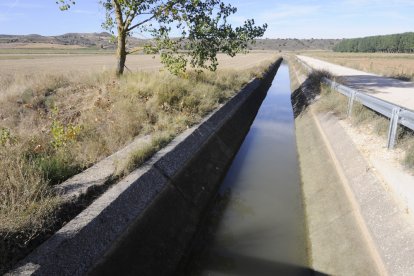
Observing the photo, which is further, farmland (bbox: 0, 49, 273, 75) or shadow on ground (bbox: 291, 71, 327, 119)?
farmland (bbox: 0, 49, 273, 75)

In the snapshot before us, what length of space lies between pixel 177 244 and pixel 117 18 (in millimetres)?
10552

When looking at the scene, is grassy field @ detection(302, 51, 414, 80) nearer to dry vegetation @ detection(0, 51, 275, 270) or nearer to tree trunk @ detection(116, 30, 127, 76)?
dry vegetation @ detection(0, 51, 275, 270)

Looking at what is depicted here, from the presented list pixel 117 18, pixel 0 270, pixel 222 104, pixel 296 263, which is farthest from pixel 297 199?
pixel 117 18

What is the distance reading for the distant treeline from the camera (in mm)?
138762

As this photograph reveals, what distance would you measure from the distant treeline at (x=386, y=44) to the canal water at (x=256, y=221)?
14132 cm

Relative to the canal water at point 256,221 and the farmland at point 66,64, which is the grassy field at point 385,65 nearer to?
the farmland at point 66,64

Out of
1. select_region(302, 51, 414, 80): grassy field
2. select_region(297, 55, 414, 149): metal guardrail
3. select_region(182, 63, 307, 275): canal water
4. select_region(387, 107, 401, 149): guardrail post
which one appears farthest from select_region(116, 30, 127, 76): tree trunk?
select_region(302, 51, 414, 80): grassy field

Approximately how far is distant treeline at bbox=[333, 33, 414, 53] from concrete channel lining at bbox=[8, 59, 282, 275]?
145567 millimetres

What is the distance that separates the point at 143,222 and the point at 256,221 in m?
3.25

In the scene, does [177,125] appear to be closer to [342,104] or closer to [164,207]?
[164,207]

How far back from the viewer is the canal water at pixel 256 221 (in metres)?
6.87

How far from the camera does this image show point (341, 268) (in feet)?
19.2

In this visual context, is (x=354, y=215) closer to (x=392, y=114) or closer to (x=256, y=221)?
(x=256, y=221)

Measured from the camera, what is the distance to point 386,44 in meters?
152
